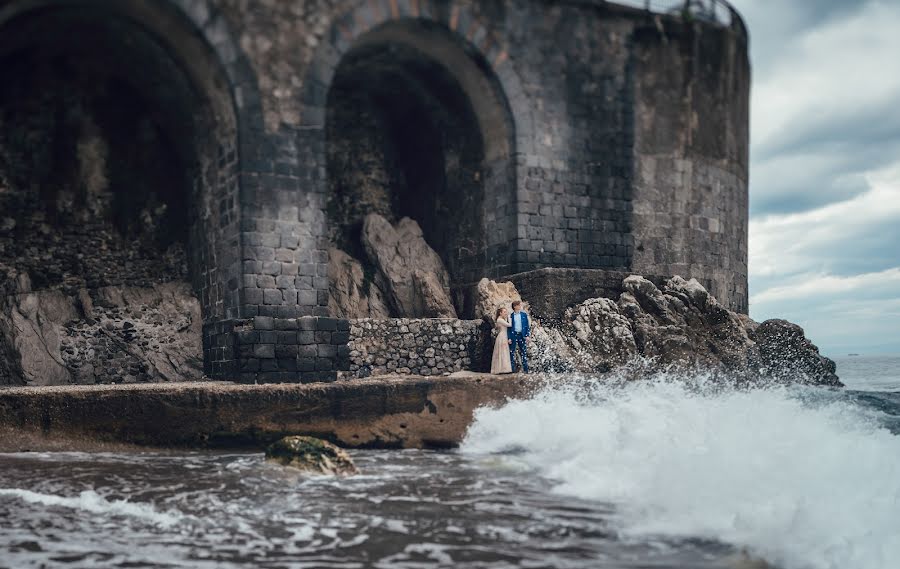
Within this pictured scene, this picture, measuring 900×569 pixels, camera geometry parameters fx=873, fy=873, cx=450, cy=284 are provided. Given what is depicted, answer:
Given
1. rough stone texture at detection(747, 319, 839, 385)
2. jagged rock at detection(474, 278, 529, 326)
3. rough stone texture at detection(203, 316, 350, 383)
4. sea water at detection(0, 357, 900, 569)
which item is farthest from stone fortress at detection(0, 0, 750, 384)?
sea water at detection(0, 357, 900, 569)

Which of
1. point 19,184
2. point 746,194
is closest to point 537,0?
point 746,194

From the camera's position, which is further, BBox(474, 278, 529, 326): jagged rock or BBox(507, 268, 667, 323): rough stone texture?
BBox(507, 268, 667, 323): rough stone texture

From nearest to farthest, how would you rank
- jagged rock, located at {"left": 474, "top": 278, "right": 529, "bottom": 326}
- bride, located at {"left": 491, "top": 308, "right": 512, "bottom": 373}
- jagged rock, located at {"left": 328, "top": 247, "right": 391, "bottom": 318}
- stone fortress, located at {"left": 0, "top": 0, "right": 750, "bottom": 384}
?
stone fortress, located at {"left": 0, "top": 0, "right": 750, "bottom": 384} → bride, located at {"left": 491, "top": 308, "right": 512, "bottom": 373} → jagged rock, located at {"left": 474, "top": 278, "right": 529, "bottom": 326} → jagged rock, located at {"left": 328, "top": 247, "right": 391, "bottom": 318}

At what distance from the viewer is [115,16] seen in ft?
34.6

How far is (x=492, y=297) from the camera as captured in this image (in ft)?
38.3

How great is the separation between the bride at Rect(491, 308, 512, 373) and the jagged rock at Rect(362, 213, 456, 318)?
1999mm

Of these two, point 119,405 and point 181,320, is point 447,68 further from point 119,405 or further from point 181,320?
point 119,405

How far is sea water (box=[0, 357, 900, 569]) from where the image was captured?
4758 mm

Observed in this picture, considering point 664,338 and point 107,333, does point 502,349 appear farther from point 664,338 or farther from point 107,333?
point 107,333

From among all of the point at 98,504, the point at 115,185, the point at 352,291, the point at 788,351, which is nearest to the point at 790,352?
the point at 788,351

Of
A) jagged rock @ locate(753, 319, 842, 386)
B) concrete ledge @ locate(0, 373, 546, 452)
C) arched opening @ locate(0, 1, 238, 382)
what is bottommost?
concrete ledge @ locate(0, 373, 546, 452)

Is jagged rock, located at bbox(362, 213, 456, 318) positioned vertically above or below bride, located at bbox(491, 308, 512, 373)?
above

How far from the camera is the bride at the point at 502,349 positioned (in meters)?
10.7

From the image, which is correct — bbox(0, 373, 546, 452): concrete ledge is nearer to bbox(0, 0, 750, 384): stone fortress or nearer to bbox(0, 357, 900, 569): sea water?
bbox(0, 357, 900, 569): sea water
